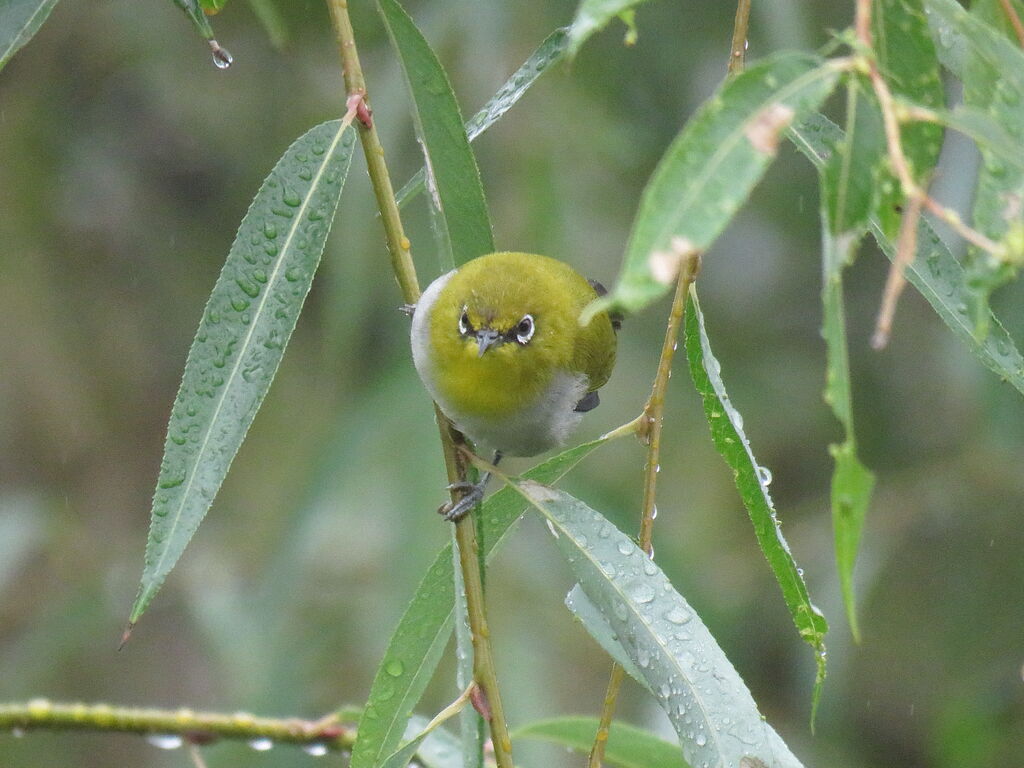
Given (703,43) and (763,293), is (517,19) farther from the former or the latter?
(763,293)

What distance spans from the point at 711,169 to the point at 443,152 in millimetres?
1090

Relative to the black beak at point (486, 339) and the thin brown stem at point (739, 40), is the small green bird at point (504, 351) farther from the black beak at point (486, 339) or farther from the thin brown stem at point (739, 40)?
the thin brown stem at point (739, 40)

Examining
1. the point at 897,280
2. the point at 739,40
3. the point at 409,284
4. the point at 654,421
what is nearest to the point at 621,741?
the point at 654,421

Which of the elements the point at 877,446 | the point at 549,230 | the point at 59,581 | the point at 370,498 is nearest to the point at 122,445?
the point at 59,581

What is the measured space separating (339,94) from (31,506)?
1919 millimetres

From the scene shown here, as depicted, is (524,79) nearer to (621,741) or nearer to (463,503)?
(463,503)

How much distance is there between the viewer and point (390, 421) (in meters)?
4.19

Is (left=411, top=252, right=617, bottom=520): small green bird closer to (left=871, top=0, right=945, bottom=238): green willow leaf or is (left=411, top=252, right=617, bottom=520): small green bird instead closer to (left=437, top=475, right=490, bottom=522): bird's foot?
(left=437, top=475, right=490, bottom=522): bird's foot

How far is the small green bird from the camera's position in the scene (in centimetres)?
266

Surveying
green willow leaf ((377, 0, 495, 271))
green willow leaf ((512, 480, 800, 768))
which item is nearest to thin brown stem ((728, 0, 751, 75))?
green willow leaf ((377, 0, 495, 271))

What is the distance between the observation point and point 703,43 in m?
4.90

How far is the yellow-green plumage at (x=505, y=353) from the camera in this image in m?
2.66

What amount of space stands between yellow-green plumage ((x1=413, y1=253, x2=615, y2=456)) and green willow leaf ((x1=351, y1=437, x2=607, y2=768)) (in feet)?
1.21

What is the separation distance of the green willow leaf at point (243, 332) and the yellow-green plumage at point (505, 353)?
0.53m
